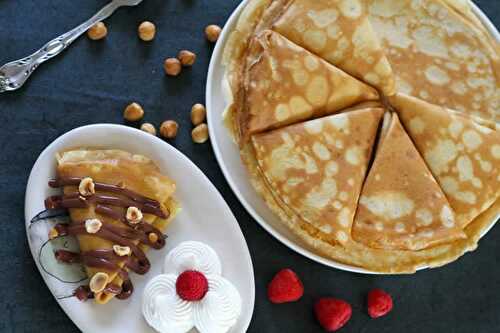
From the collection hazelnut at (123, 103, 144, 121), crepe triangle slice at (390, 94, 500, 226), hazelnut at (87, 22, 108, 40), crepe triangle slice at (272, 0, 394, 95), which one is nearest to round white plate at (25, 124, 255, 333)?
hazelnut at (123, 103, 144, 121)

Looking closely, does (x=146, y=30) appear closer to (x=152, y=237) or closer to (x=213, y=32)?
(x=213, y=32)

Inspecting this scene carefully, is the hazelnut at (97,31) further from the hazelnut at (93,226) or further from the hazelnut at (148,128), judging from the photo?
the hazelnut at (93,226)

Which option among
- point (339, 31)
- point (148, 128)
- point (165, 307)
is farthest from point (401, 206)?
point (148, 128)

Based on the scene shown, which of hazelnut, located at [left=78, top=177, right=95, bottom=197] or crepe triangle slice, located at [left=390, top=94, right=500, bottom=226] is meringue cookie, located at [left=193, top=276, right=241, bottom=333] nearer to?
hazelnut, located at [left=78, top=177, right=95, bottom=197]

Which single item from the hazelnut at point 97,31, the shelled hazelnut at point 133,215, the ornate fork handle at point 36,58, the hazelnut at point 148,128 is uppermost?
the hazelnut at point 97,31

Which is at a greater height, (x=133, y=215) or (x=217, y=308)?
(x=133, y=215)

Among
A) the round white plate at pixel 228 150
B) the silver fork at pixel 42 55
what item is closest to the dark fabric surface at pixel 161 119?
the silver fork at pixel 42 55
